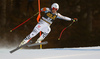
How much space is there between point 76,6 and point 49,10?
1.81 metres

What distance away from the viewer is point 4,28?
289 inches

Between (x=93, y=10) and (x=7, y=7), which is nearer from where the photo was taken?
(x=7, y=7)

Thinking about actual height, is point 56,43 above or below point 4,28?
below

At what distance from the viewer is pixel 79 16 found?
25.3 feet

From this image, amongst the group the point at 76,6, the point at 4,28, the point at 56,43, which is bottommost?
the point at 56,43

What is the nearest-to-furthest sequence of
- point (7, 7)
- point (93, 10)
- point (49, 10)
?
point (49, 10) < point (7, 7) < point (93, 10)

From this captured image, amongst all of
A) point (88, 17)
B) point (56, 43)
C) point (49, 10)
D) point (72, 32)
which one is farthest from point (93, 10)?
point (49, 10)

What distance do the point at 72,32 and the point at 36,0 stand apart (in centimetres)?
159

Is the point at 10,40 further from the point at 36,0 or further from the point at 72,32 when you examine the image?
the point at 72,32
